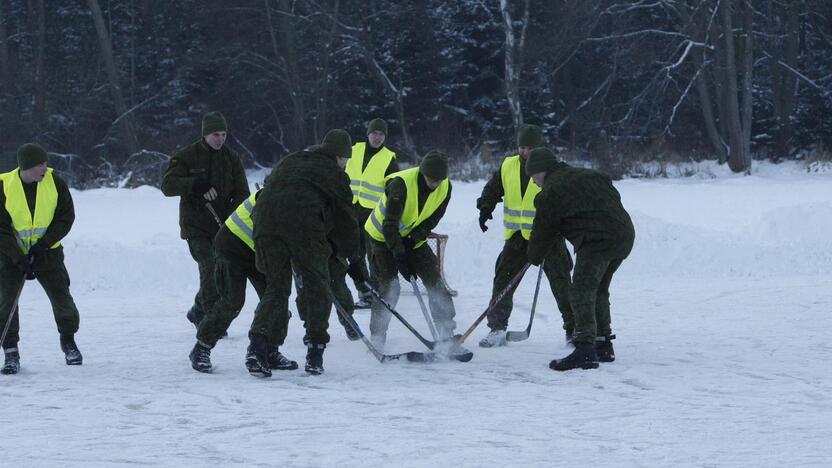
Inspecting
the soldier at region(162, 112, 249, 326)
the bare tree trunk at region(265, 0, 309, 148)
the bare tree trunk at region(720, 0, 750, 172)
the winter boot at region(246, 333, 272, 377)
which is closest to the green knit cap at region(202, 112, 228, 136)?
the soldier at region(162, 112, 249, 326)

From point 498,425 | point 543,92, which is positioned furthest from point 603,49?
point 498,425

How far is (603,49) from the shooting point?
31.0 meters

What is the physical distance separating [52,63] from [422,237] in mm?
25723

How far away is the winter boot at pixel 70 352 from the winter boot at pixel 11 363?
0.34 meters

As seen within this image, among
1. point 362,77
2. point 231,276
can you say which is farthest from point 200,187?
point 362,77

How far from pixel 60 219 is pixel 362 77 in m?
22.2

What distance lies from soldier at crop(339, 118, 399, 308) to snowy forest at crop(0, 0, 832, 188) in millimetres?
15927

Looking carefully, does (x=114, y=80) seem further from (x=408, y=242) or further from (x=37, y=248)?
(x=37, y=248)

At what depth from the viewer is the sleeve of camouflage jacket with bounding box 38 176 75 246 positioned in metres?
7.17

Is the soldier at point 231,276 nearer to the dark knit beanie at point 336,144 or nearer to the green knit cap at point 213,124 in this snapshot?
the dark knit beanie at point 336,144

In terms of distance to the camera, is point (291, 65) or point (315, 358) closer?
point (315, 358)

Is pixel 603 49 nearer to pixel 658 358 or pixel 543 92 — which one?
pixel 543 92

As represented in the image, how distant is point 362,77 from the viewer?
2914 centimetres

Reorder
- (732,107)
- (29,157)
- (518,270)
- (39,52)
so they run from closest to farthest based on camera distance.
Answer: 1. (29,157)
2. (518,270)
3. (732,107)
4. (39,52)
